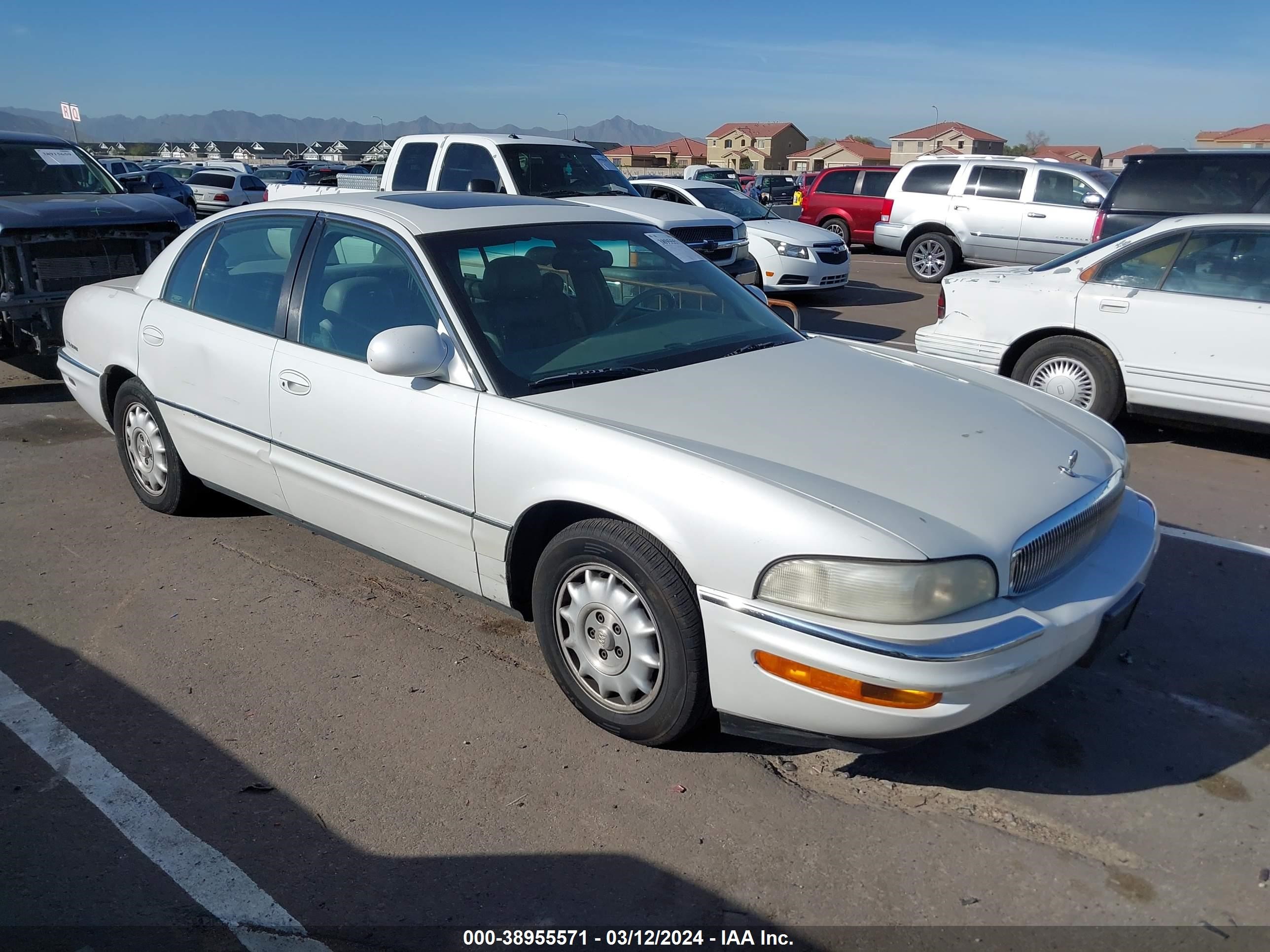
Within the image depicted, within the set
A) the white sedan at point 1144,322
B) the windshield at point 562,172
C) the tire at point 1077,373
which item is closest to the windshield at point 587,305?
the tire at point 1077,373

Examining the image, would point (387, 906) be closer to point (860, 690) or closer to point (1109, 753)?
point (860, 690)

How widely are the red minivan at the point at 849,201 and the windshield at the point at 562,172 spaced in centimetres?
878

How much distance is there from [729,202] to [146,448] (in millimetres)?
10067

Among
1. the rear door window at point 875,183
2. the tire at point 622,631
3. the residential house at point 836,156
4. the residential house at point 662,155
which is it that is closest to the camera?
the tire at point 622,631

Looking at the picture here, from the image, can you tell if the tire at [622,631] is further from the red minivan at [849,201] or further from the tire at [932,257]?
the red minivan at [849,201]

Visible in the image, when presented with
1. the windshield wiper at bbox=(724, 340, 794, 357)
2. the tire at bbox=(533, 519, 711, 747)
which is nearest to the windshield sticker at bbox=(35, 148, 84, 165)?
the windshield wiper at bbox=(724, 340, 794, 357)

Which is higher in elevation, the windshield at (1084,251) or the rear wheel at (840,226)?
the windshield at (1084,251)

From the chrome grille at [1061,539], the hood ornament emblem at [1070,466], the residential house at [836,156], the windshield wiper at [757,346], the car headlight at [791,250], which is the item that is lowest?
the residential house at [836,156]

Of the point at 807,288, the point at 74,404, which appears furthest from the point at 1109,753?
the point at 807,288

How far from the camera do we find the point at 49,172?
9000 mm

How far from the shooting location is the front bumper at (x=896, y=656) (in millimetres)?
2664

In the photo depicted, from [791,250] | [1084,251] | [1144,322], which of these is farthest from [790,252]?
[1144,322]

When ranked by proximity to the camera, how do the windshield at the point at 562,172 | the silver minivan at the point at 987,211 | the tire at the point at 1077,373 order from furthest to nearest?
the silver minivan at the point at 987,211 < the windshield at the point at 562,172 < the tire at the point at 1077,373

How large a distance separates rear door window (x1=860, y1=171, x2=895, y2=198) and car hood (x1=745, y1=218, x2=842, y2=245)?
5485 millimetres
